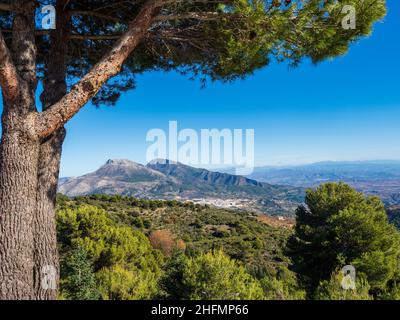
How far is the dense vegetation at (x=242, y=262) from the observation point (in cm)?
424

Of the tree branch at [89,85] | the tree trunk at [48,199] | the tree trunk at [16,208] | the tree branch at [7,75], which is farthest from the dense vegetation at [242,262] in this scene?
the tree branch at [7,75]

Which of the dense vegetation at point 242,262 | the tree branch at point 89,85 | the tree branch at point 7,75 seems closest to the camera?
the tree branch at point 7,75

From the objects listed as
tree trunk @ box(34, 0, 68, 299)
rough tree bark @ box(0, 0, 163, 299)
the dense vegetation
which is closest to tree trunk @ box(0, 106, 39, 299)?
rough tree bark @ box(0, 0, 163, 299)

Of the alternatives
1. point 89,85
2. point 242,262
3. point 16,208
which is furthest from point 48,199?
point 242,262

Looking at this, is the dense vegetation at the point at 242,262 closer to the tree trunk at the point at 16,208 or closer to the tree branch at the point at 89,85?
the tree trunk at the point at 16,208

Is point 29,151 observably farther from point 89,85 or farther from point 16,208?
point 89,85

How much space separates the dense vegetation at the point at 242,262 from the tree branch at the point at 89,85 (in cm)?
271

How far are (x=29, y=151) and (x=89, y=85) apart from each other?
3.00 feet

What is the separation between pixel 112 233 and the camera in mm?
12312

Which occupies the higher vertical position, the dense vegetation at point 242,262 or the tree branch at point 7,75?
the tree branch at point 7,75

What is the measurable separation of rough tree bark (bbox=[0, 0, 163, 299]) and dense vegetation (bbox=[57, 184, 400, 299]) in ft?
6.81

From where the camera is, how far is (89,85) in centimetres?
322

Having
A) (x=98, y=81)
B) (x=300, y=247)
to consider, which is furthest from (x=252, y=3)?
(x=300, y=247)
